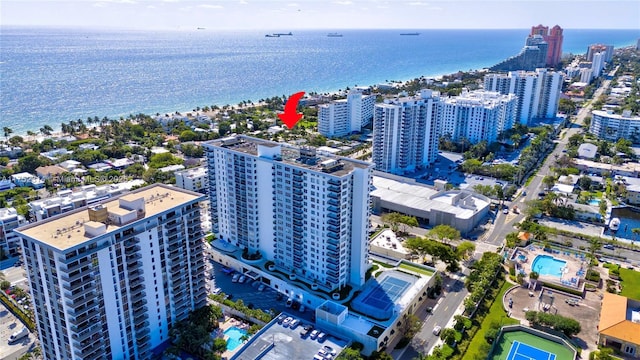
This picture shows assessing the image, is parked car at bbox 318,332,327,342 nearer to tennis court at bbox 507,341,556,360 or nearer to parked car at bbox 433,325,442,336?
parked car at bbox 433,325,442,336

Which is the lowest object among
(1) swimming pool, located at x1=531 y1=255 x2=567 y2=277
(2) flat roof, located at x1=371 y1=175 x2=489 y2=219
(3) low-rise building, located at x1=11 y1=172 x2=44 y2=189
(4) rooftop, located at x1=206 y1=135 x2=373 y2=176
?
(1) swimming pool, located at x1=531 y1=255 x2=567 y2=277

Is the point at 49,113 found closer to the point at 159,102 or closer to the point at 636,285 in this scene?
the point at 159,102

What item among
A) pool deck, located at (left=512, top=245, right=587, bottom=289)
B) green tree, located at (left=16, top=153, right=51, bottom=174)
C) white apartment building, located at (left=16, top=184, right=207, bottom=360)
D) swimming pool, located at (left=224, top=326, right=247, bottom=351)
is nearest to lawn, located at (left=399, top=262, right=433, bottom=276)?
pool deck, located at (left=512, top=245, right=587, bottom=289)

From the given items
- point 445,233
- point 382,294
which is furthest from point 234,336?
point 445,233

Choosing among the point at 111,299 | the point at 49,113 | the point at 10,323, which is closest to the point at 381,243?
the point at 111,299

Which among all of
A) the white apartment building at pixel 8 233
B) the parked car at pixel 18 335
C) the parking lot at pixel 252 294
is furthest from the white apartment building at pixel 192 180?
the parked car at pixel 18 335

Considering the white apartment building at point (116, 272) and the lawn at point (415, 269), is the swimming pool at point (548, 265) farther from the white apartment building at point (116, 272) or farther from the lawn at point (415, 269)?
the white apartment building at point (116, 272)

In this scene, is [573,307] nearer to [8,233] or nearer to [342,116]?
[8,233]
